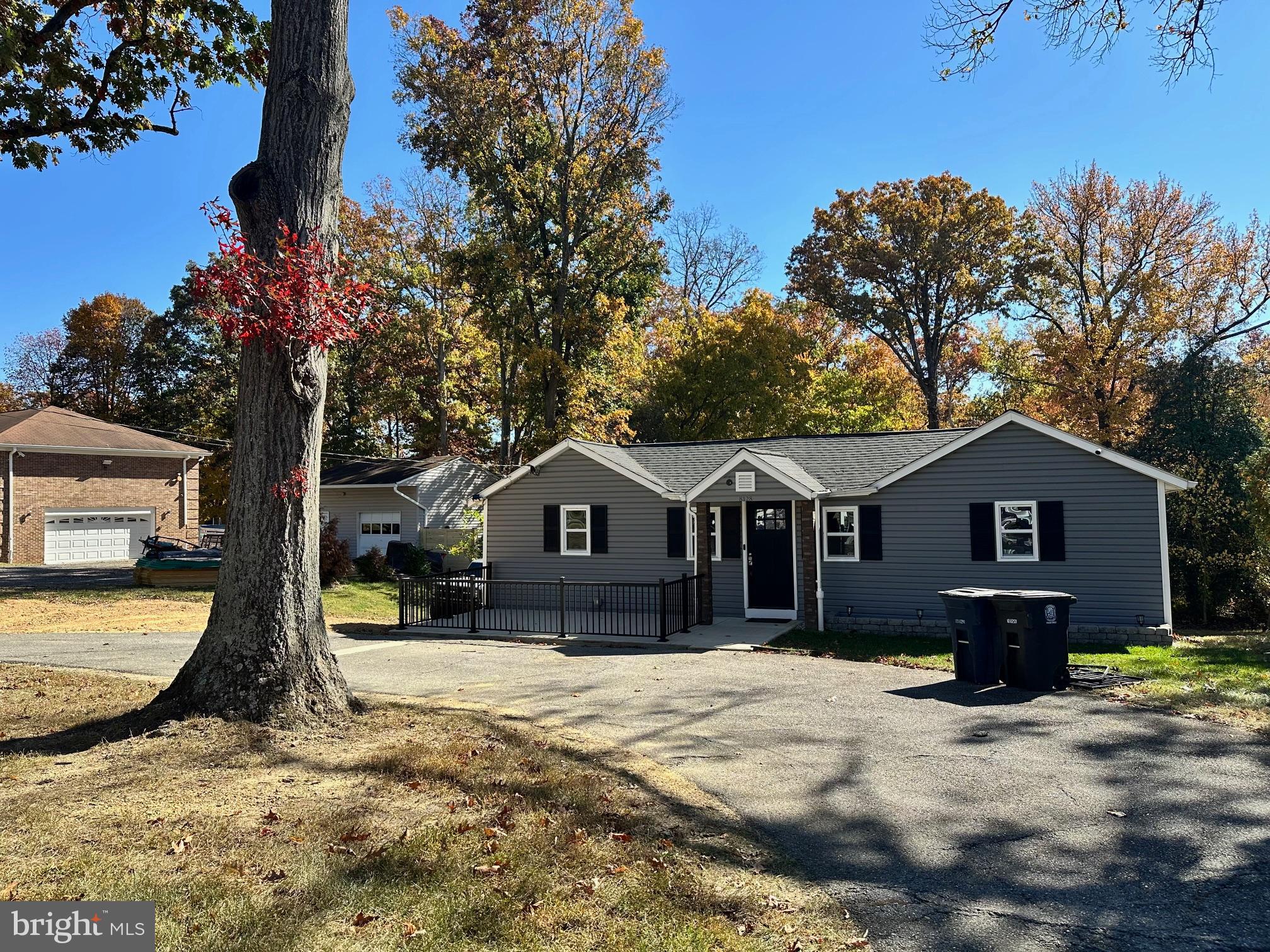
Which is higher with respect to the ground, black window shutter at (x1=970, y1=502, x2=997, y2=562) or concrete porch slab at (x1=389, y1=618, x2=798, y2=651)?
black window shutter at (x1=970, y1=502, x2=997, y2=562)

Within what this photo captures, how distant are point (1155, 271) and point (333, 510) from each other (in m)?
32.2

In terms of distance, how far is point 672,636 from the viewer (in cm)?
1484

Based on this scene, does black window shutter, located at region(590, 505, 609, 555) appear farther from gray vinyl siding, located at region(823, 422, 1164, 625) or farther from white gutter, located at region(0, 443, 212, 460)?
white gutter, located at region(0, 443, 212, 460)

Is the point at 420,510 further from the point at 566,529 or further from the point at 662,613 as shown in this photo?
the point at 662,613

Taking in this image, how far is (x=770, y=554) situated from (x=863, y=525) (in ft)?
6.61

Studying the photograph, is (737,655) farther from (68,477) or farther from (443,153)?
(68,477)

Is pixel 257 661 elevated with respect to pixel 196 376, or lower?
lower

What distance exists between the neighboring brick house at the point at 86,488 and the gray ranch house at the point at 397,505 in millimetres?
6160

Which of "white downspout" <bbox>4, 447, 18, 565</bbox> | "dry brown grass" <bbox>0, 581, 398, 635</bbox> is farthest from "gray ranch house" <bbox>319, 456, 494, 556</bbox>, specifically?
"white downspout" <bbox>4, 447, 18, 565</bbox>

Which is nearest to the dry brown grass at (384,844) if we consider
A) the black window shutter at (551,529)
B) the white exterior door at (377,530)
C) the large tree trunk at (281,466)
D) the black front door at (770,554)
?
the large tree trunk at (281,466)

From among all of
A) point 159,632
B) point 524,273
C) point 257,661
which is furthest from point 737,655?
point 524,273

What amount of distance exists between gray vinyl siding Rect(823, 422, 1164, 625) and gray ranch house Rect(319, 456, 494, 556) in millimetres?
17480

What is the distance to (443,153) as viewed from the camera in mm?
27844

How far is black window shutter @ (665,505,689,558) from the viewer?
1741 centimetres
